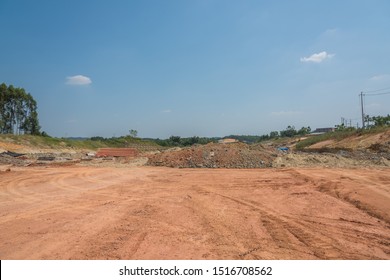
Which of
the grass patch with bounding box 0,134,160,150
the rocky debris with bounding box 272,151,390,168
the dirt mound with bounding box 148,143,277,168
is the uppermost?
the grass patch with bounding box 0,134,160,150

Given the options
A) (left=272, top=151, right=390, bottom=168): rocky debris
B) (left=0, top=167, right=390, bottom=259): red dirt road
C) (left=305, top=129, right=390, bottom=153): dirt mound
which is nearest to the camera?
(left=0, top=167, right=390, bottom=259): red dirt road

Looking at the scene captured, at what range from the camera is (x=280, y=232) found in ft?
18.8

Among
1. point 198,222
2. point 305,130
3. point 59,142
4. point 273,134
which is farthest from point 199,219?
point 273,134

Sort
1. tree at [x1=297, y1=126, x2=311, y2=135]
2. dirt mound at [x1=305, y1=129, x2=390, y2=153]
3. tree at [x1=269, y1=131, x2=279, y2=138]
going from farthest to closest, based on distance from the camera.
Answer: tree at [x1=269, y1=131, x2=279, y2=138]
tree at [x1=297, y1=126, x2=311, y2=135]
dirt mound at [x1=305, y1=129, x2=390, y2=153]

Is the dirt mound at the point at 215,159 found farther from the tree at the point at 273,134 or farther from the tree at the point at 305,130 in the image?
the tree at the point at 273,134

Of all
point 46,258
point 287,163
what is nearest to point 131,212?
point 46,258

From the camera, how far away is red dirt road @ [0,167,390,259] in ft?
15.8

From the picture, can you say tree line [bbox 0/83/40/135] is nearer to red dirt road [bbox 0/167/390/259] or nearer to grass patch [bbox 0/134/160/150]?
grass patch [bbox 0/134/160/150]

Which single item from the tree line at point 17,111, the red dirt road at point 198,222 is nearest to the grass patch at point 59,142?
the tree line at point 17,111

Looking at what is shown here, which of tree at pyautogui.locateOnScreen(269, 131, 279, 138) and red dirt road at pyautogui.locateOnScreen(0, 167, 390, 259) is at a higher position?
tree at pyautogui.locateOnScreen(269, 131, 279, 138)

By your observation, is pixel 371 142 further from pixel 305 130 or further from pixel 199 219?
pixel 305 130

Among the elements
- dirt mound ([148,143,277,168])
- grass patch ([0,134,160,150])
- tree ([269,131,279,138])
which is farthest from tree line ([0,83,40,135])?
tree ([269,131,279,138])

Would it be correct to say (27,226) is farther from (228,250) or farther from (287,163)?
(287,163)
